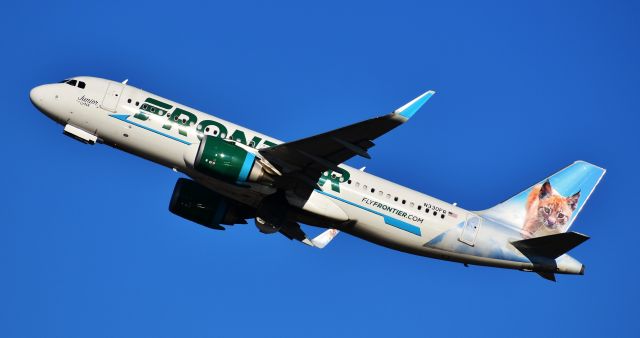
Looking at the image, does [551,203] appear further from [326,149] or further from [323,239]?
[326,149]

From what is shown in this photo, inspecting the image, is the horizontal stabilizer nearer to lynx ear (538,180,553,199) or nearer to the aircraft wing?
lynx ear (538,180,553,199)

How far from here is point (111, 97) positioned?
140 feet

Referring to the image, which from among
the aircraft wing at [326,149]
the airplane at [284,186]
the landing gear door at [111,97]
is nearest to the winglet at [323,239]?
the airplane at [284,186]

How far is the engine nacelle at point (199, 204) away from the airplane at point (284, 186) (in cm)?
5

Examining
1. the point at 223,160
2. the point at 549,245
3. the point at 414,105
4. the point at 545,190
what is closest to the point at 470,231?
the point at 549,245

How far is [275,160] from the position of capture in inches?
1619

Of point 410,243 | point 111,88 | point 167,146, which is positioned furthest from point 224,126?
point 410,243

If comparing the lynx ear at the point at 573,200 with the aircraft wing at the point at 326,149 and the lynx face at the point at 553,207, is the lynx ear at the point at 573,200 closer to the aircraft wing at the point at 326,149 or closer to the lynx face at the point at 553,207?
the lynx face at the point at 553,207

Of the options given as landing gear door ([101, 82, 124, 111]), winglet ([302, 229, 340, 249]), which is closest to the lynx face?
winglet ([302, 229, 340, 249])

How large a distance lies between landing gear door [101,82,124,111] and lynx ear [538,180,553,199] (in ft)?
73.1

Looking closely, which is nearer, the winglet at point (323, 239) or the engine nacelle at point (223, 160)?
the engine nacelle at point (223, 160)

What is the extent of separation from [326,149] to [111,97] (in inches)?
421

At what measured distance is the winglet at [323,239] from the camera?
46.2 meters

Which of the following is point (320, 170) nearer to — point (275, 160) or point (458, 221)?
point (275, 160)
